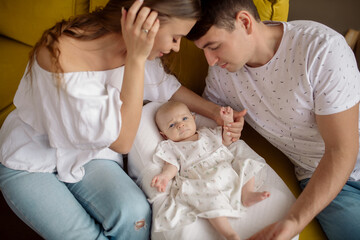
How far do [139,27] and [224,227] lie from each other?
28.4 inches

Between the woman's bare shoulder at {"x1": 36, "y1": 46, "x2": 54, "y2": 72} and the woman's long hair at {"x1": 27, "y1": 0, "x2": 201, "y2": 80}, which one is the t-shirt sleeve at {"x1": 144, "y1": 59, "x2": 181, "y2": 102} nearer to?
the woman's long hair at {"x1": 27, "y1": 0, "x2": 201, "y2": 80}

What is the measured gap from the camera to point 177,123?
141cm

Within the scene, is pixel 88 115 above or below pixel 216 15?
below

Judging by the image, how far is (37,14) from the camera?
6.04 feet

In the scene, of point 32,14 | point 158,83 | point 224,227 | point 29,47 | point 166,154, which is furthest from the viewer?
point 29,47

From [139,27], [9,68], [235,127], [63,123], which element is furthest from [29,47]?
[235,127]

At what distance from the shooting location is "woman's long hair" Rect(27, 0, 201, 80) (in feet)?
3.36

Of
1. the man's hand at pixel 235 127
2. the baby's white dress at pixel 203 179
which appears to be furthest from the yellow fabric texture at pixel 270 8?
the baby's white dress at pixel 203 179

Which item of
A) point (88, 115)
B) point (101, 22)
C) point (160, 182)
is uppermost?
point (101, 22)

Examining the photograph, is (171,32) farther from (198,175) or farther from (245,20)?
(198,175)

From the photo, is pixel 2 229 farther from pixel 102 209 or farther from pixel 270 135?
pixel 270 135

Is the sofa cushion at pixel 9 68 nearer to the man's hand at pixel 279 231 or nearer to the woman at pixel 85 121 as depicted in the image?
the woman at pixel 85 121

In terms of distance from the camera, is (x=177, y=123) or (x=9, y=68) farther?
(x=9, y=68)

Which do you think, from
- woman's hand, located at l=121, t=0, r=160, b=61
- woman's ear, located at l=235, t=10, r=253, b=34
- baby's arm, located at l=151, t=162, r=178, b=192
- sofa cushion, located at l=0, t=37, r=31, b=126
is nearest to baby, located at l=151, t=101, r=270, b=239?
baby's arm, located at l=151, t=162, r=178, b=192
